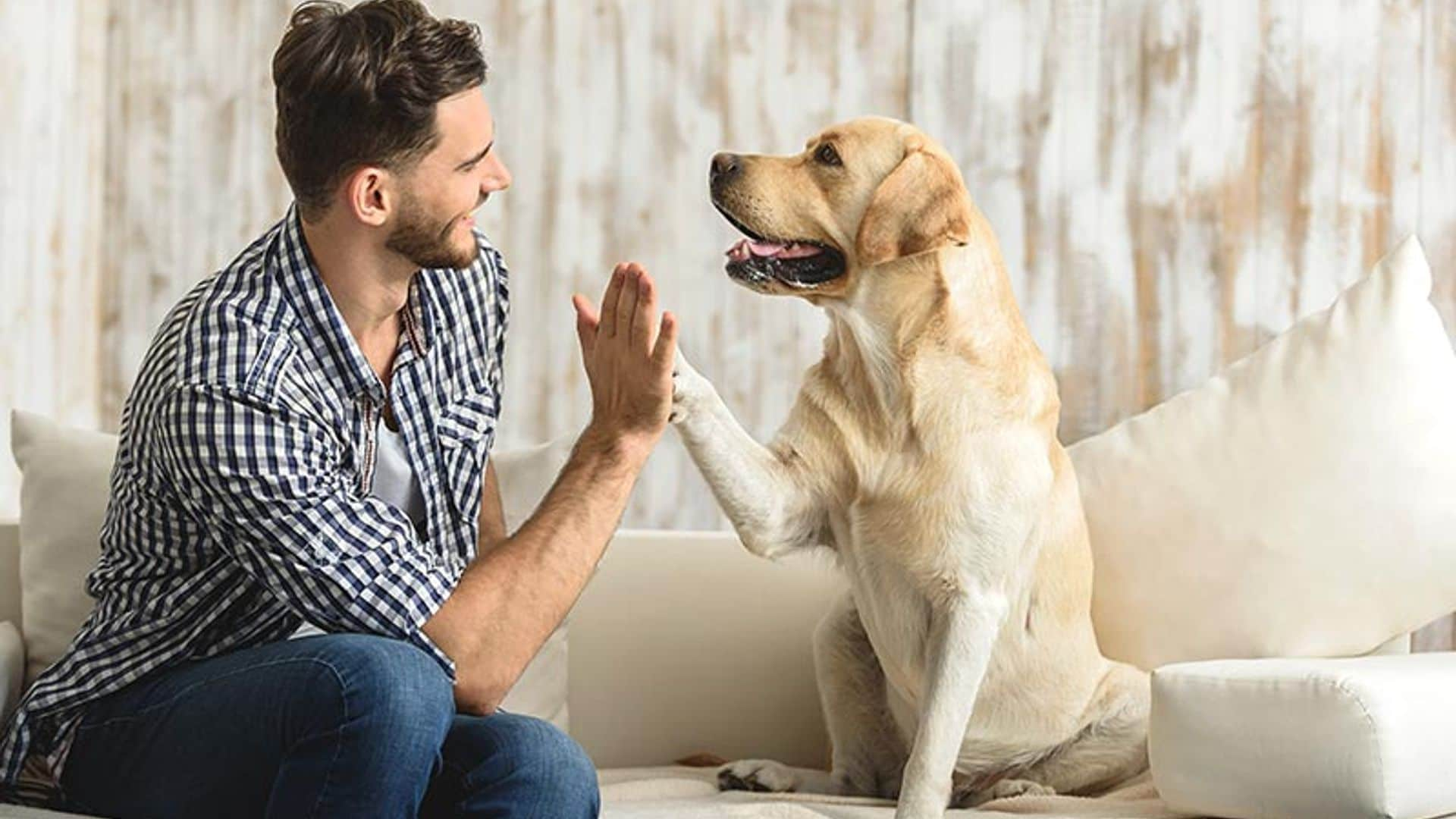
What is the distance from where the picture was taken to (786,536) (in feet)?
6.91

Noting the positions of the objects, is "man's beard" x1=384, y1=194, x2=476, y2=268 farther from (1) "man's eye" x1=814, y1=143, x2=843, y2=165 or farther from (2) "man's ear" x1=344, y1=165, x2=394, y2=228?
(1) "man's eye" x1=814, y1=143, x2=843, y2=165

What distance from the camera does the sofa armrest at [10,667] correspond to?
205 centimetres

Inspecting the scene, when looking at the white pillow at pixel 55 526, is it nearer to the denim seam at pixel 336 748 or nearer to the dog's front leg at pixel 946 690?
the denim seam at pixel 336 748

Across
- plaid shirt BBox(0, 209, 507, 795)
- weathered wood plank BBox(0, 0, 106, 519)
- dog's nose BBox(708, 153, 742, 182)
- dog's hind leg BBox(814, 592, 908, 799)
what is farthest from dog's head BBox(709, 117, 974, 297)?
weathered wood plank BBox(0, 0, 106, 519)

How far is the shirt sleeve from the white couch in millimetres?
476

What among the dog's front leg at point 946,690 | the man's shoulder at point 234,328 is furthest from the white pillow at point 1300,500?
the man's shoulder at point 234,328

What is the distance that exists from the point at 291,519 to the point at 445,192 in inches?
16.3

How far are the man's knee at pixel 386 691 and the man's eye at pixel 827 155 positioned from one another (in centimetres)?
83

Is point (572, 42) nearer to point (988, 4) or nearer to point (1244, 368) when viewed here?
point (988, 4)

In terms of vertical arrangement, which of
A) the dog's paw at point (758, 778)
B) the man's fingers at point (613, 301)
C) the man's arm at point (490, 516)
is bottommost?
the dog's paw at point (758, 778)

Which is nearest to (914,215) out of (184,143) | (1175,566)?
(1175,566)

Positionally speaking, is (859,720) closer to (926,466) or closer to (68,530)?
(926,466)

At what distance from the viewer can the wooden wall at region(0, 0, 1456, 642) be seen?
274 cm

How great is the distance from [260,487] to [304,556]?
0.08m
